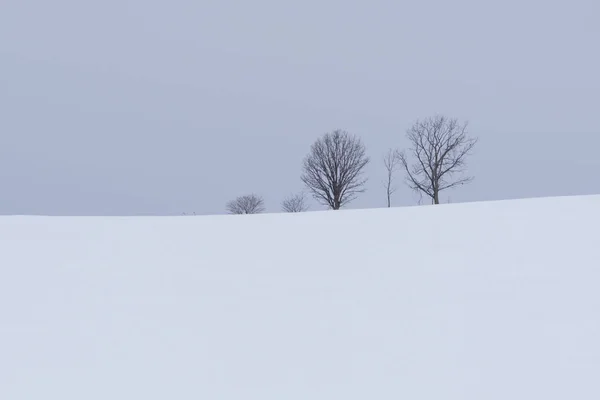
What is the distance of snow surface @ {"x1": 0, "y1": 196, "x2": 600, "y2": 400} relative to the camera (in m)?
2.28

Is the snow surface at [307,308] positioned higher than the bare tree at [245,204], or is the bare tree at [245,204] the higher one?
the bare tree at [245,204]

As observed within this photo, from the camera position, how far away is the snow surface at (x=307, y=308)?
2279 mm

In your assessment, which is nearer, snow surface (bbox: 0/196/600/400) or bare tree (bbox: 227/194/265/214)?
snow surface (bbox: 0/196/600/400)

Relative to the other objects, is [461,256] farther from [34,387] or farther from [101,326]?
[34,387]

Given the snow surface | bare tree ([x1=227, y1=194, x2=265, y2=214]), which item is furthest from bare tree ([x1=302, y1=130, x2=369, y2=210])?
the snow surface

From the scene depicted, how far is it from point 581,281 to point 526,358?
3.15 ft

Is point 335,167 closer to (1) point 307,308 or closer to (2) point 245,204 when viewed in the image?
(2) point 245,204

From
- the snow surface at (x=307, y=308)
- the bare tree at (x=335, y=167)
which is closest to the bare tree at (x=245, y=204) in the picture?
the bare tree at (x=335, y=167)

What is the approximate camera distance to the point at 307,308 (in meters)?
2.92

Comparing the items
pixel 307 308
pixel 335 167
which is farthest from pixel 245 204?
pixel 307 308

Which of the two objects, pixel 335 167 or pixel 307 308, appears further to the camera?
pixel 335 167

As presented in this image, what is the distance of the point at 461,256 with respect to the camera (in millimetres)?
3545

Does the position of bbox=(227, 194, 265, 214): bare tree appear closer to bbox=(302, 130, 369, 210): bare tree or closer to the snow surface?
bbox=(302, 130, 369, 210): bare tree

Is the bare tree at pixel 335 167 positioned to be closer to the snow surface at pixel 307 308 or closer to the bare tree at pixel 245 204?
the bare tree at pixel 245 204
